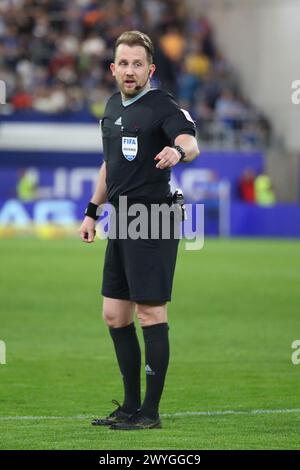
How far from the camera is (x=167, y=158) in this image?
22.7ft

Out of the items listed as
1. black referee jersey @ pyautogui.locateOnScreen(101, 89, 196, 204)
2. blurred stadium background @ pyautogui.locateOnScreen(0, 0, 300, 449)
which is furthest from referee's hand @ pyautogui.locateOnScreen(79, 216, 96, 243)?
blurred stadium background @ pyautogui.locateOnScreen(0, 0, 300, 449)

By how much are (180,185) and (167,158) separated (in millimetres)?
25459

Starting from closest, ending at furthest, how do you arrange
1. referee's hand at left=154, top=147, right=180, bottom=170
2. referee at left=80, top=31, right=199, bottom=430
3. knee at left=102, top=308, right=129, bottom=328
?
referee's hand at left=154, top=147, right=180, bottom=170 → referee at left=80, top=31, right=199, bottom=430 → knee at left=102, top=308, right=129, bottom=328

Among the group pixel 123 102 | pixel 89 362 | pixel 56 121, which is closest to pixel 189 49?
pixel 56 121

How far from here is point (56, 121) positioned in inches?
1310

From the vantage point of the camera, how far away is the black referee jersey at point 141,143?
24.2 feet

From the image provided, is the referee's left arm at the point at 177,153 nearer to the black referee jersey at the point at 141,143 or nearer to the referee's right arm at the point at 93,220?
the black referee jersey at the point at 141,143

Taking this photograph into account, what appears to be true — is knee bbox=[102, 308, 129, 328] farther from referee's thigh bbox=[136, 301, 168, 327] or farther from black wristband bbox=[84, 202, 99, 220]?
black wristband bbox=[84, 202, 99, 220]

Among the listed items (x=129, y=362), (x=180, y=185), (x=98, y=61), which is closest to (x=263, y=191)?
(x=180, y=185)

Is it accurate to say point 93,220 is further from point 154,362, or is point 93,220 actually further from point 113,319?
point 154,362

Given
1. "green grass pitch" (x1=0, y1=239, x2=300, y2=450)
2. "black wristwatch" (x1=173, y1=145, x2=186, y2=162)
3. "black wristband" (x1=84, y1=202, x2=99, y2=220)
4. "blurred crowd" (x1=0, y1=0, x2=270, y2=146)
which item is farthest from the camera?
"blurred crowd" (x1=0, y1=0, x2=270, y2=146)

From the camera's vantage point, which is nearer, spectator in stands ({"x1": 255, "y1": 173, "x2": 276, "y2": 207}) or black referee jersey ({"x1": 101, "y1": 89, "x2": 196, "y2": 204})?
black referee jersey ({"x1": 101, "y1": 89, "x2": 196, "y2": 204})

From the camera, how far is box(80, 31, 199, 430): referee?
738 cm
